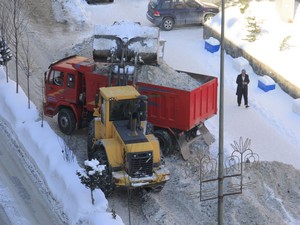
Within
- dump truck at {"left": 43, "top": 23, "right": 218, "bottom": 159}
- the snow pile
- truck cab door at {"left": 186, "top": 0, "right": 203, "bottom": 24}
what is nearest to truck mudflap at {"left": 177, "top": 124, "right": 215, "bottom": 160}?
dump truck at {"left": 43, "top": 23, "right": 218, "bottom": 159}

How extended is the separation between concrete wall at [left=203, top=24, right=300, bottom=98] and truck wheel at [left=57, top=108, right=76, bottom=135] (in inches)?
288

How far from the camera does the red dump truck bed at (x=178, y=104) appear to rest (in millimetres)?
16516

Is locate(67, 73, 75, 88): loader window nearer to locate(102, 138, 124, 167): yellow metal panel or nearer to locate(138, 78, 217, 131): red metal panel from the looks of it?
locate(138, 78, 217, 131): red metal panel

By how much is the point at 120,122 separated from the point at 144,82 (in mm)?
1830

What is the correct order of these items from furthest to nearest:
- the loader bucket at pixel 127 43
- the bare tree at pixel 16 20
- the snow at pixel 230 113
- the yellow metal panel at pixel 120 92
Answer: the bare tree at pixel 16 20 → the loader bucket at pixel 127 43 → the yellow metal panel at pixel 120 92 → the snow at pixel 230 113

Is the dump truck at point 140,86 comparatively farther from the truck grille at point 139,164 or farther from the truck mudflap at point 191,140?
the truck grille at point 139,164

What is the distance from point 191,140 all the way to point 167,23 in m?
12.5

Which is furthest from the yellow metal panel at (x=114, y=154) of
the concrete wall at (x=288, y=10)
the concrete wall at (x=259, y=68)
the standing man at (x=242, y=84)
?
the concrete wall at (x=288, y=10)

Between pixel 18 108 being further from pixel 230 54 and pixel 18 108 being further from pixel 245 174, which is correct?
pixel 230 54

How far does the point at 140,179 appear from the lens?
14617 millimetres

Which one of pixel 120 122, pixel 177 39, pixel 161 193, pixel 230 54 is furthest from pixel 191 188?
pixel 177 39

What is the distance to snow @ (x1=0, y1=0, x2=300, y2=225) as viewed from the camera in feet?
48.7

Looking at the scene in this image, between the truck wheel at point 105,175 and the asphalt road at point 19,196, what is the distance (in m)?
1.32

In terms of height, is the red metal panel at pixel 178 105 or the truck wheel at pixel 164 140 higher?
the red metal panel at pixel 178 105
